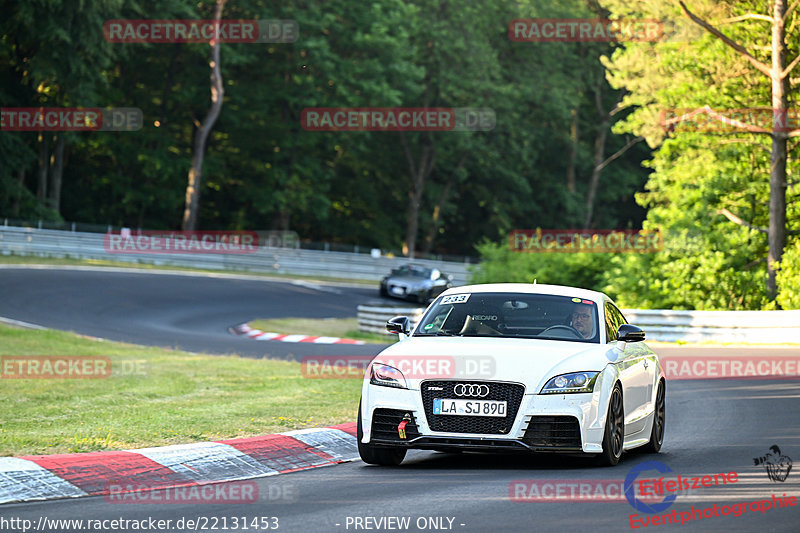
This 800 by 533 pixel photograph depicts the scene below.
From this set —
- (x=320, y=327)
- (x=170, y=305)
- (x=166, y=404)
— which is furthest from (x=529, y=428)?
(x=170, y=305)

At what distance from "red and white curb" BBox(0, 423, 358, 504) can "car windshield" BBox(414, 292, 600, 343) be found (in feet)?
4.71

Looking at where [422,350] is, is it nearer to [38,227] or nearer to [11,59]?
[38,227]

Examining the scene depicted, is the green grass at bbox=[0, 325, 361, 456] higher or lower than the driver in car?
lower

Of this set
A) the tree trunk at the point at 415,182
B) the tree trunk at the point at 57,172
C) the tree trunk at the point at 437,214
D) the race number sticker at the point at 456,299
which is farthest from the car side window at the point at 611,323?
the tree trunk at the point at 437,214

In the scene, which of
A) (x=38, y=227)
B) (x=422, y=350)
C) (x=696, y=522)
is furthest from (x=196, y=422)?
(x=38, y=227)

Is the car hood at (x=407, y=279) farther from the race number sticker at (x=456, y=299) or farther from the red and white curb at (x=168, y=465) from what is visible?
the race number sticker at (x=456, y=299)

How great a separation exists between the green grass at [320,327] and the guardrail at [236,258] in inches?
451

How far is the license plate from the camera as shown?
929cm

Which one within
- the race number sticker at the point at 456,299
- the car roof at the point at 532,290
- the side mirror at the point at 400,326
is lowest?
the side mirror at the point at 400,326

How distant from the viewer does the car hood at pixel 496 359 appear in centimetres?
936

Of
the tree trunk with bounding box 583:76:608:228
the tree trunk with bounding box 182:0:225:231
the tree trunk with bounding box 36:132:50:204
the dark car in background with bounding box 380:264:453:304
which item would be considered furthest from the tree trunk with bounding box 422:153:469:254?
the dark car in background with bounding box 380:264:453:304

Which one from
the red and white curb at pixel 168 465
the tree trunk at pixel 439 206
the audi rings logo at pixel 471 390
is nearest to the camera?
the red and white curb at pixel 168 465

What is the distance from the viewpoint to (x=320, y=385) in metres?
16.6

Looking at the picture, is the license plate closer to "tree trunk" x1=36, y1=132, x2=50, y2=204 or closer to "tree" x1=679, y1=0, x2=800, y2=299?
"tree" x1=679, y1=0, x2=800, y2=299
